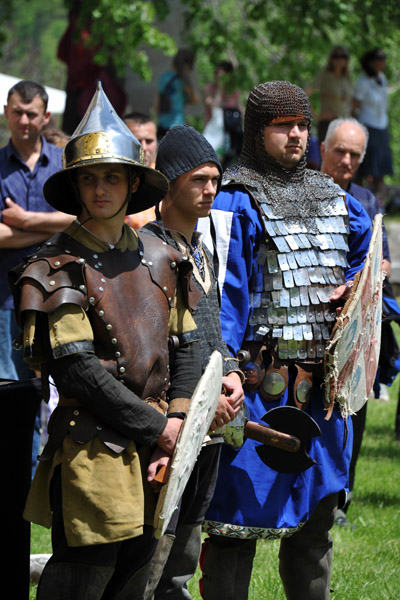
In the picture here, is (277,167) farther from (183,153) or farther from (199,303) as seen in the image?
(199,303)

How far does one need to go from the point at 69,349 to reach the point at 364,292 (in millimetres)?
1343

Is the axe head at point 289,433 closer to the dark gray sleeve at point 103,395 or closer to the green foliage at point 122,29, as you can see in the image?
the dark gray sleeve at point 103,395

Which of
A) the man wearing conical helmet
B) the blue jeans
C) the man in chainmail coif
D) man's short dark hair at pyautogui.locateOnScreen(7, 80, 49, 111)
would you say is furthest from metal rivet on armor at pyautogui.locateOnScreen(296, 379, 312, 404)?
man's short dark hair at pyautogui.locateOnScreen(7, 80, 49, 111)

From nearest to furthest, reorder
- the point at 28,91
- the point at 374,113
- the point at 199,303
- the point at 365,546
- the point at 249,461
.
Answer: the point at 199,303, the point at 249,461, the point at 365,546, the point at 28,91, the point at 374,113

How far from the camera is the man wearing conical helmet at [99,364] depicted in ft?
9.73

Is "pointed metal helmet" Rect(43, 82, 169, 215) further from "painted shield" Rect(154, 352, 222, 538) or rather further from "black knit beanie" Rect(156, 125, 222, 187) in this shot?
"painted shield" Rect(154, 352, 222, 538)

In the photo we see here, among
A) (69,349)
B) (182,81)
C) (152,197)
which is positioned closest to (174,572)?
(69,349)

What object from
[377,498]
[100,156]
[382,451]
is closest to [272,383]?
[100,156]

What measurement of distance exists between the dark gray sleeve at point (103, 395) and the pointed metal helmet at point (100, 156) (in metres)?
0.55

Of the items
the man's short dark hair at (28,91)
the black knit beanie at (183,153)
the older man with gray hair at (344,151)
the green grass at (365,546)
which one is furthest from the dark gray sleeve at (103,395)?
the man's short dark hair at (28,91)

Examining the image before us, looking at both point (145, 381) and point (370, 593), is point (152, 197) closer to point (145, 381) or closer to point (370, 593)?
point (145, 381)

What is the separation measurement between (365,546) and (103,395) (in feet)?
9.30

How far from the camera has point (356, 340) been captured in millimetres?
3930

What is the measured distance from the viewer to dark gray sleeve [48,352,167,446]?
2.96 meters
